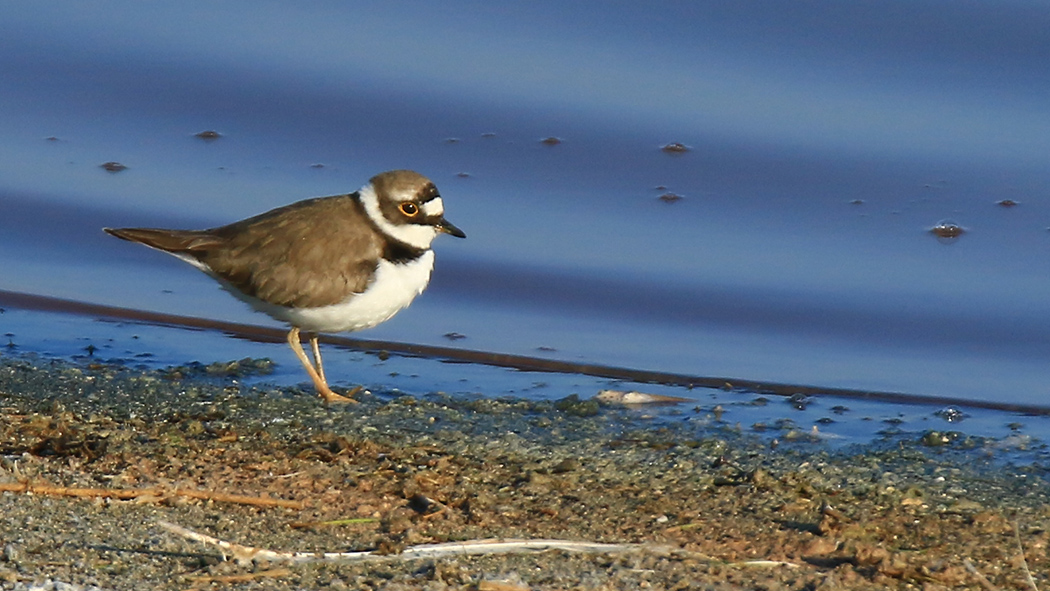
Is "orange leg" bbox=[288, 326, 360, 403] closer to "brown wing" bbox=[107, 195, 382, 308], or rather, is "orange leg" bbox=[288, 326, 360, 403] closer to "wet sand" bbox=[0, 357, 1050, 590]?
"wet sand" bbox=[0, 357, 1050, 590]

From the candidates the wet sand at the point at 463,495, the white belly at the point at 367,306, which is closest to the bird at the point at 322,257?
the white belly at the point at 367,306

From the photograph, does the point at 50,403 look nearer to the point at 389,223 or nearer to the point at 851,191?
the point at 389,223

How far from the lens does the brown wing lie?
576 centimetres

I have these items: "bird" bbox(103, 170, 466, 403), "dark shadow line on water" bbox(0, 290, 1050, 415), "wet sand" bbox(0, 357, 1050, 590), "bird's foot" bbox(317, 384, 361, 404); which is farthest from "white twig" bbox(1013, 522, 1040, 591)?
"bird" bbox(103, 170, 466, 403)

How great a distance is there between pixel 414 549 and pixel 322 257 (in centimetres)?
232

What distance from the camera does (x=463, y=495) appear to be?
13.9 feet

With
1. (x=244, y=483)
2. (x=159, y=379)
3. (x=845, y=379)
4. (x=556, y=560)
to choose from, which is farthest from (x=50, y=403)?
(x=845, y=379)

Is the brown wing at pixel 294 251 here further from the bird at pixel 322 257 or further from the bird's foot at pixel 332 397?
the bird's foot at pixel 332 397

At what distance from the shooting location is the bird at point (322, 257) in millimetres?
5754

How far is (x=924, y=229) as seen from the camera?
25.3ft

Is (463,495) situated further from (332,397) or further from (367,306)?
(367,306)

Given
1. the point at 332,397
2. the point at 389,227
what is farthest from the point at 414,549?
the point at 389,227

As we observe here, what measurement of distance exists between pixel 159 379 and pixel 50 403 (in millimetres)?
530

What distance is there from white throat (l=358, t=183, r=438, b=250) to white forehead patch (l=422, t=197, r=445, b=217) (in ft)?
0.22
